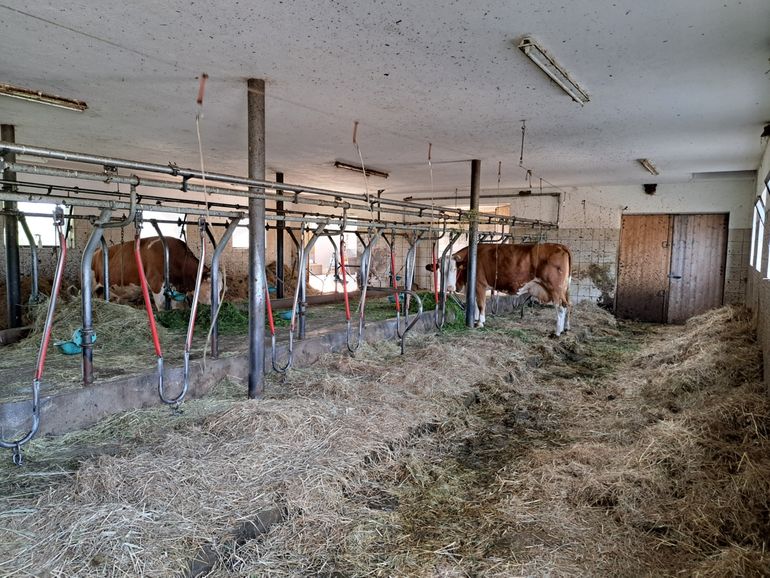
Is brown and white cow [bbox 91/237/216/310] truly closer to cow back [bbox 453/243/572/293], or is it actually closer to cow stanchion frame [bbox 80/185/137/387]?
cow stanchion frame [bbox 80/185/137/387]

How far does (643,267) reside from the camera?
34.0 ft

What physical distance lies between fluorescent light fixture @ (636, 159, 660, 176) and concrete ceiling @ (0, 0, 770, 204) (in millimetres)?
588

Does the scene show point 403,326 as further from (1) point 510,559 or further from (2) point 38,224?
(2) point 38,224

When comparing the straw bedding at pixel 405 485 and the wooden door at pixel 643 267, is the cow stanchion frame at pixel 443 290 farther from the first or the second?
the wooden door at pixel 643 267

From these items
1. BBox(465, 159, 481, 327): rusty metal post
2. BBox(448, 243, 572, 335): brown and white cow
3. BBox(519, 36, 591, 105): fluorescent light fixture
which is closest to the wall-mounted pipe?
BBox(519, 36, 591, 105): fluorescent light fixture

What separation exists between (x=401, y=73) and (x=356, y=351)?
2807mm

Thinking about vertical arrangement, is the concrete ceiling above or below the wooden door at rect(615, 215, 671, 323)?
above

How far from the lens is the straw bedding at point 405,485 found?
212cm

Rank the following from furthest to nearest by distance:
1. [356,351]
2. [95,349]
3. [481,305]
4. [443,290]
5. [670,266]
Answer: [670,266] < [481,305] < [443,290] < [356,351] < [95,349]

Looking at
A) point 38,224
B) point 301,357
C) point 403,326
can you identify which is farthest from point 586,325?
point 38,224

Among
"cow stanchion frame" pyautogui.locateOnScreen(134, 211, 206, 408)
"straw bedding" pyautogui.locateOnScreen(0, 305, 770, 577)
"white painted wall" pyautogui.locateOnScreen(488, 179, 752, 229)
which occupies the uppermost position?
"white painted wall" pyautogui.locateOnScreen(488, 179, 752, 229)

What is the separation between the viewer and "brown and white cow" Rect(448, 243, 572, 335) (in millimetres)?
8055

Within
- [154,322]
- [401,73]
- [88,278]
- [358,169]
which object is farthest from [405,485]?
[358,169]

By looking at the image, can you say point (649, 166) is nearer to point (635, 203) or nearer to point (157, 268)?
point (635, 203)
